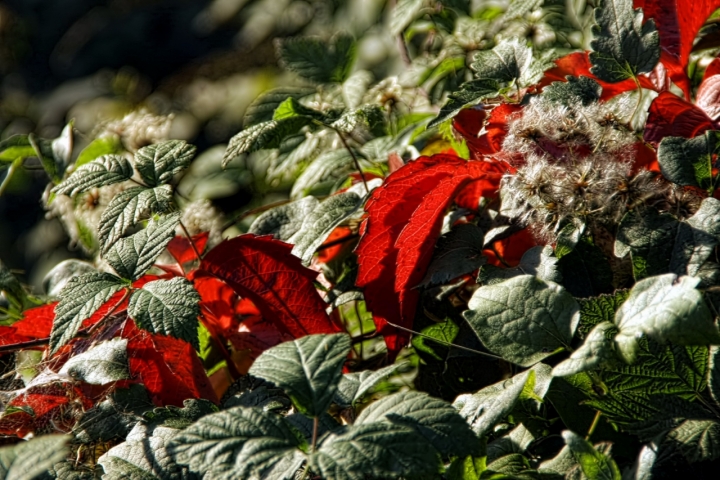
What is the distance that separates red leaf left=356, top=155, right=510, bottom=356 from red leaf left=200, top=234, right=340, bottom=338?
7 centimetres

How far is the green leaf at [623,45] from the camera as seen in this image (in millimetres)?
825

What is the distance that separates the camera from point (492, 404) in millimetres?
700

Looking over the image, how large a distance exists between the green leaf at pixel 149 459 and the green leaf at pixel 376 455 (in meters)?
0.18

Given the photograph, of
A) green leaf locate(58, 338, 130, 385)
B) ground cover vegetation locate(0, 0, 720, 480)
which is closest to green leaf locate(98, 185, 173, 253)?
ground cover vegetation locate(0, 0, 720, 480)

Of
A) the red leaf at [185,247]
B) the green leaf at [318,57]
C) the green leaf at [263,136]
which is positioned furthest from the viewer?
the green leaf at [318,57]

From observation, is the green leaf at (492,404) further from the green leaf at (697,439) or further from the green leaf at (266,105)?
the green leaf at (266,105)

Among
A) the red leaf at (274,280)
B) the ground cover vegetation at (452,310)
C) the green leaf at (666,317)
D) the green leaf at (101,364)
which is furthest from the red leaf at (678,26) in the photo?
the green leaf at (101,364)

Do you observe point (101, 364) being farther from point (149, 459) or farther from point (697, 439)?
point (697, 439)

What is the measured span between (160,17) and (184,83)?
115cm

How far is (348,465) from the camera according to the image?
1.93ft

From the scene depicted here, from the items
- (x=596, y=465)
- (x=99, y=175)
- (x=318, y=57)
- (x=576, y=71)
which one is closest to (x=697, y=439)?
(x=596, y=465)

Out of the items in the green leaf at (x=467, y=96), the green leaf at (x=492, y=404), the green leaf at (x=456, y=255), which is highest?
the green leaf at (x=467, y=96)

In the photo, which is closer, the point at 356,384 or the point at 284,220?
the point at 356,384

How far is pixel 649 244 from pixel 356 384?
31 cm
